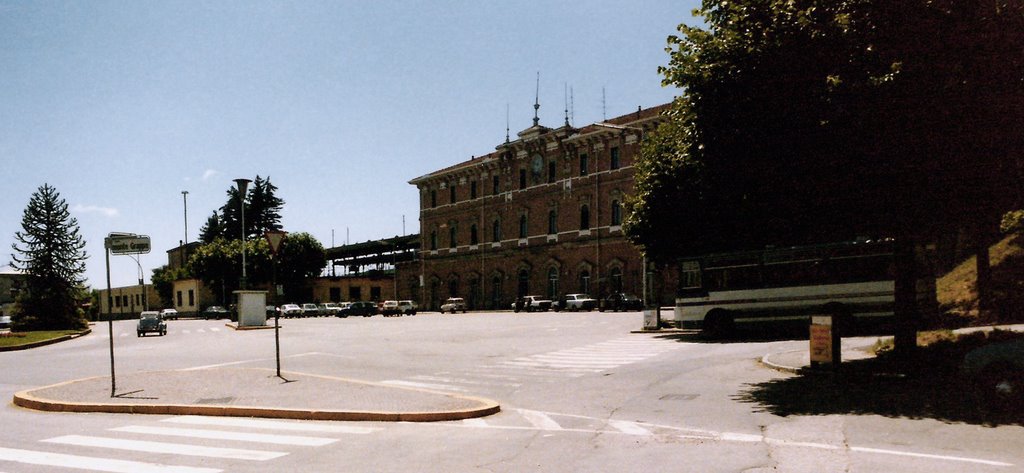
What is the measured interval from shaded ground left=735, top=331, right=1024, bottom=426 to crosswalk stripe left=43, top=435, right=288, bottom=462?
23.2 feet

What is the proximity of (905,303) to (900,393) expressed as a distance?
10.6 feet

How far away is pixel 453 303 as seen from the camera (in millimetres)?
70562

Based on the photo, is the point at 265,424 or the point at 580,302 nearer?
the point at 265,424

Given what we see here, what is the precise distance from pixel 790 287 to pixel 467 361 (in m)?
11.8

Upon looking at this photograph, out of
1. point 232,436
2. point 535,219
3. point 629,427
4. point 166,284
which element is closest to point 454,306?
point 535,219

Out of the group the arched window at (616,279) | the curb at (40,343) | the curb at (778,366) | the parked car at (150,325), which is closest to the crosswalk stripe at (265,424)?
the curb at (778,366)

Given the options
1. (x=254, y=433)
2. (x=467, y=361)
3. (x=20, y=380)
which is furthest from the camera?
(x=467, y=361)

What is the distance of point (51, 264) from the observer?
206ft

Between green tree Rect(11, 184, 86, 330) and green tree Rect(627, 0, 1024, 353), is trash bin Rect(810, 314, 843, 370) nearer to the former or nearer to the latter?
green tree Rect(627, 0, 1024, 353)

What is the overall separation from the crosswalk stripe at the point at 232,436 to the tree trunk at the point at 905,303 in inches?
430

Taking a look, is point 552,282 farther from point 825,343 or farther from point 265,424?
point 265,424

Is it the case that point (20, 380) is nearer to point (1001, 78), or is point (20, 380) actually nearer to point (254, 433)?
point (254, 433)

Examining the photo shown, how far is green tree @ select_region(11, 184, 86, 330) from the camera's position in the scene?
189ft

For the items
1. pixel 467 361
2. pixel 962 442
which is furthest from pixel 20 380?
pixel 962 442
